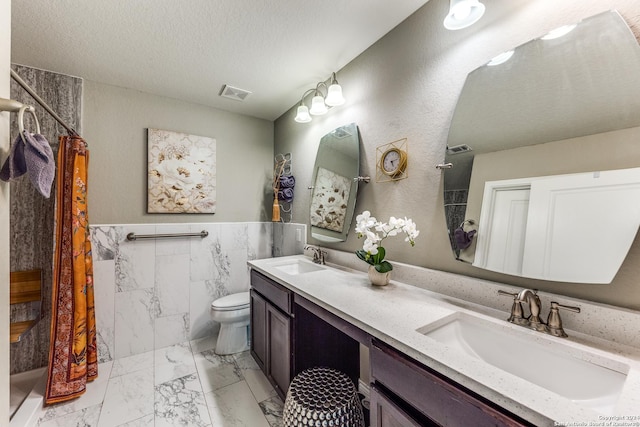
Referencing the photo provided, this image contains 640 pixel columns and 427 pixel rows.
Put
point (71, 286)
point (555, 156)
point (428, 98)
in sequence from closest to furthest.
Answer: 1. point (555, 156)
2. point (428, 98)
3. point (71, 286)

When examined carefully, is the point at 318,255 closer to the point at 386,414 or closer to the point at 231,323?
the point at 231,323

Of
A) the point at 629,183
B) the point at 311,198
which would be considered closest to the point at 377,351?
the point at 629,183

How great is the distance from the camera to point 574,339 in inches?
33.0

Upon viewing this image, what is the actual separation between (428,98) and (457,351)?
124 centimetres

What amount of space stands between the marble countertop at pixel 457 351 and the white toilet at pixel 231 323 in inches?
36.4

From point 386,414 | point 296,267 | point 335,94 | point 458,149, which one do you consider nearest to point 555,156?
point 458,149

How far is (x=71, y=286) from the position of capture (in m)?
1.75

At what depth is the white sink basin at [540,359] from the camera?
0.71 m

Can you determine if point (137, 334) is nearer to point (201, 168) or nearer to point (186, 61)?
point (201, 168)

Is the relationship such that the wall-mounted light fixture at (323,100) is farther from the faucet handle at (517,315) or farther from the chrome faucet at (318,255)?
the faucet handle at (517,315)

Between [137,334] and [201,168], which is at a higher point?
[201,168]

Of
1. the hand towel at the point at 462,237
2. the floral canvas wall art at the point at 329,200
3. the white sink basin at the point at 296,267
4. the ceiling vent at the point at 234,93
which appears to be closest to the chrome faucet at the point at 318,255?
the white sink basin at the point at 296,267

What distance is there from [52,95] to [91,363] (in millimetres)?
2088

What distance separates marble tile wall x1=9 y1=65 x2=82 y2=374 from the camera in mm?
1857
